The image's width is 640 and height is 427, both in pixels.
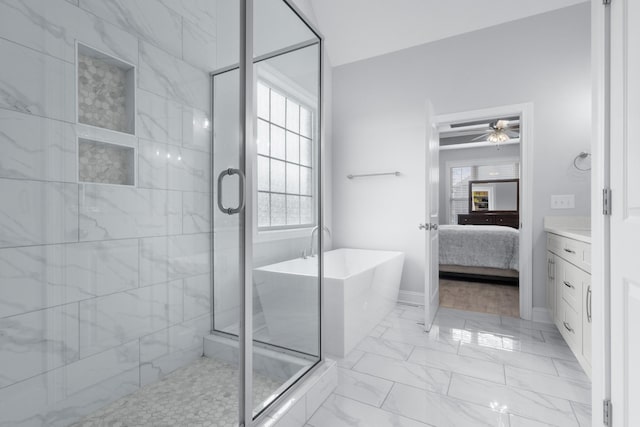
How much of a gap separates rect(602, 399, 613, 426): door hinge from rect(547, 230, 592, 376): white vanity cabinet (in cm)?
74

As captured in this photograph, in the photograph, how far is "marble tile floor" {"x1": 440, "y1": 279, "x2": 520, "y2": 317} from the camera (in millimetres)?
3222

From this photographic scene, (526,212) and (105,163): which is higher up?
(105,163)

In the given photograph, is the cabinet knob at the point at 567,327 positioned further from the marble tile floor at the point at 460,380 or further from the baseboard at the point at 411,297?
the baseboard at the point at 411,297

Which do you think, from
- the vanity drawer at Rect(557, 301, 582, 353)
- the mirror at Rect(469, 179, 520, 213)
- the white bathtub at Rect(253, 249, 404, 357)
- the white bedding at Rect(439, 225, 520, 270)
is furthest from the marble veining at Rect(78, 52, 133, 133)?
the mirror at Rect(469, 179, 520, 213)

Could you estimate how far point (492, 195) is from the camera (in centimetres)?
726

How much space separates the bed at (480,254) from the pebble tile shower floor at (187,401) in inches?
143

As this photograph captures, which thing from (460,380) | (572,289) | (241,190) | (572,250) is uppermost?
(241,190)

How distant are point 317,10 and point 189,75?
2.67 m

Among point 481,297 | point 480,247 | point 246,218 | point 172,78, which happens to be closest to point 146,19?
point 172,78

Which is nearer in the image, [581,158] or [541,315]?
[581,158]

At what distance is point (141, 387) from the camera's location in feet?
4.50

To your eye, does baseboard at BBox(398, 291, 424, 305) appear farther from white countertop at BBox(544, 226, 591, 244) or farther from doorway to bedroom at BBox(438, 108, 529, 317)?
white countertop at BBox(544, 226, 591, 244)

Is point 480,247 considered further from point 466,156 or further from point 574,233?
point 466,156

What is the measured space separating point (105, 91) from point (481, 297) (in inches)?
152
